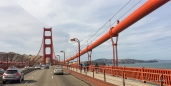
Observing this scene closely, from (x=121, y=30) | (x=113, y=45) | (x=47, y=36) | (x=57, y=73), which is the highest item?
(x=47, y=36)

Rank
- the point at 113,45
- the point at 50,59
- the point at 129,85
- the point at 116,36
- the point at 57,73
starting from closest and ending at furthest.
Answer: the point at 129,85 < the point at 113,45 < the point at 116,36 < the point at 57,73 < the point at 50,59

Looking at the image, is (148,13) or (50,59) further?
(50,59)

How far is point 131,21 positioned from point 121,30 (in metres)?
4.75

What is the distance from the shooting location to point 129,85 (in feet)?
45.7

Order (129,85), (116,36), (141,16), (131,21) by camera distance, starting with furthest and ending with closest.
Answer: (116,36)
(131,21)
(141,16)
(129,85)

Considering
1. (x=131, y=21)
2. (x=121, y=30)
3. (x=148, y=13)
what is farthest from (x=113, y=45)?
(x=148, y=13)

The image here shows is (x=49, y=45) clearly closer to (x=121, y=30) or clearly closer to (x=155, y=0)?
(x=121, y=30)

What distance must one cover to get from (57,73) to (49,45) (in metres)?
92.8

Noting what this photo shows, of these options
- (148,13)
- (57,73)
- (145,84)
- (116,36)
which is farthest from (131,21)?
(57,73)

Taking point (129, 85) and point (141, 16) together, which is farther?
point (141, 16)

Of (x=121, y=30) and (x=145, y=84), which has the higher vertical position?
(x=121, y=30)

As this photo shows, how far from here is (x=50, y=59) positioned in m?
129

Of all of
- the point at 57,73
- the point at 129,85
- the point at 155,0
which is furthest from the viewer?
the point at 57,73

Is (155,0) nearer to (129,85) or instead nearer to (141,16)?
(141,16)
